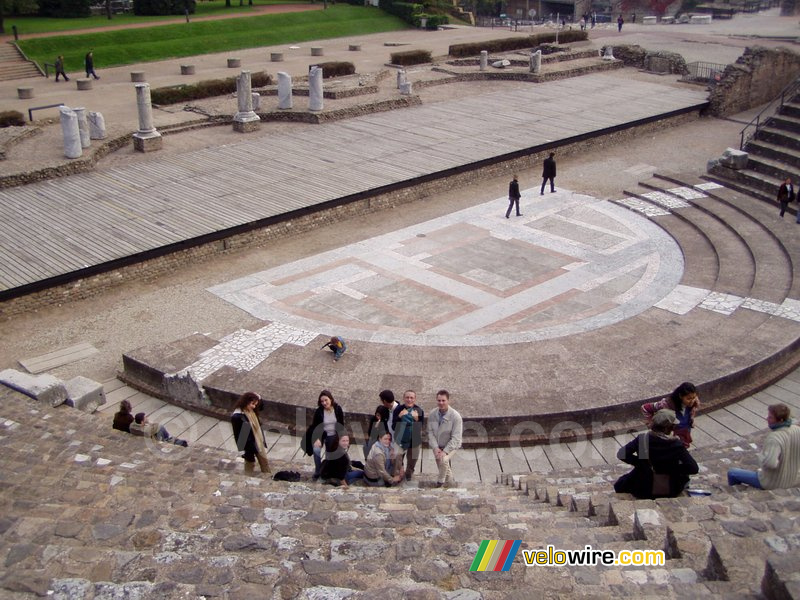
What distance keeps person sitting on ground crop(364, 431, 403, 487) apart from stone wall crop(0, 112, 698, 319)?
8801 mm

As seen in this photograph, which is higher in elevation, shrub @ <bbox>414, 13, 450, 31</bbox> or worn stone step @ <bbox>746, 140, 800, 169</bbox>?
shrub @ <bbox>414, 13, 450, 31</bbox>

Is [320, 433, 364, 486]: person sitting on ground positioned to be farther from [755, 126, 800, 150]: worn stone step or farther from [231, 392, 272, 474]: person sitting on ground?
[755, 126, 800, 150]: worn stone step

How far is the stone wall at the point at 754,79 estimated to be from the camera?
2888cm

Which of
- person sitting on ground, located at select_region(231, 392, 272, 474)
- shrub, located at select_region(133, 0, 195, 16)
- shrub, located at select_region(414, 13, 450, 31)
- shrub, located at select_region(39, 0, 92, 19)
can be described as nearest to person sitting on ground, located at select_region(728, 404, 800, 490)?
person sitting on ground, located at select_region(231, 392, 272, 474)

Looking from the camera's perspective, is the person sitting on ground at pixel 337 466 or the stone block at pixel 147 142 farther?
the stone block at pixel 147 142

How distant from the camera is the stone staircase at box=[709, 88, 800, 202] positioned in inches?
822

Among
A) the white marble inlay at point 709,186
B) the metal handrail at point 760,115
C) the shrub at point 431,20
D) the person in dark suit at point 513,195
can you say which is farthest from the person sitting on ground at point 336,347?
the shrub at point 431,20

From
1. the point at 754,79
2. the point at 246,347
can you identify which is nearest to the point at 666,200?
the point at 754,79

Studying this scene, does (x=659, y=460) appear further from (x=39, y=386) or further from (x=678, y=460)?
(x=39, y=386)

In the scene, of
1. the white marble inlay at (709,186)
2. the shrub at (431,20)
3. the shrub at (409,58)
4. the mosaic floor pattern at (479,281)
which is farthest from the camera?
the shrub at (431,20)

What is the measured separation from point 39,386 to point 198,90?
19.9 metres

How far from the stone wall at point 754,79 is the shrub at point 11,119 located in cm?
2377

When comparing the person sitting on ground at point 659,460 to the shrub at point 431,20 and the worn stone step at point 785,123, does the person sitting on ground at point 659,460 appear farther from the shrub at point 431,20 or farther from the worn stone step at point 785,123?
the shrub at point 431,20

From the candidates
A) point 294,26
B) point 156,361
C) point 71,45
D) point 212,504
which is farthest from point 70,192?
point 294,26
